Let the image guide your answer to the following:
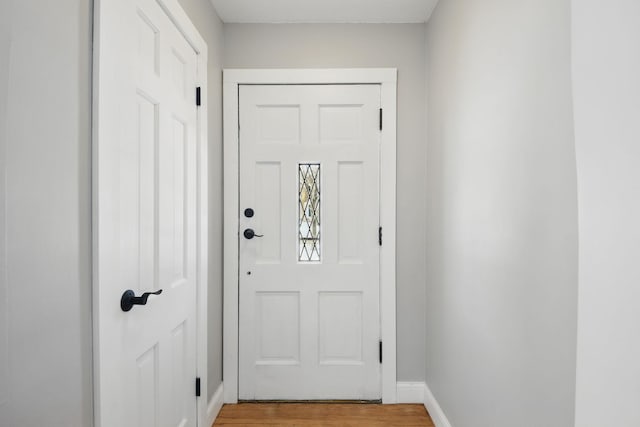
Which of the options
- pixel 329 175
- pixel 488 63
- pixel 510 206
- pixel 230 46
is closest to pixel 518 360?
pixel 510 206

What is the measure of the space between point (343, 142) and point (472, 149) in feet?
3.09

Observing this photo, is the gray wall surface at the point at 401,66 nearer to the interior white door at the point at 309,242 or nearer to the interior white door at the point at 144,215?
the interior white door at the point at 309,242

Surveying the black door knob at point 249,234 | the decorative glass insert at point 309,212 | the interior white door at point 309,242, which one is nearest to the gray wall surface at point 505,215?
the interior white door at point 309,242

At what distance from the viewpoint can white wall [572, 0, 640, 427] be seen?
743 mm

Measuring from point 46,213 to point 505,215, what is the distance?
138cm

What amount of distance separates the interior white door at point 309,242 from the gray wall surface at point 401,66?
6.2 inches

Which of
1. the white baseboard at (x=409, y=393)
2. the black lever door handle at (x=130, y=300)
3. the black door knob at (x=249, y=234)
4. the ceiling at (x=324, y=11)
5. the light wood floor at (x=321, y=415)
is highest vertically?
the ceiling at (x=324, y=11)

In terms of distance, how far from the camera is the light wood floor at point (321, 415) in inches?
90.7

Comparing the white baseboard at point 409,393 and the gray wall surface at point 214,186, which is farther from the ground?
the gray wall surface at point 214,186

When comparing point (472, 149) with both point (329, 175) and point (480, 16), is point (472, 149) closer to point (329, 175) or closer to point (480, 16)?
point (480, 16)

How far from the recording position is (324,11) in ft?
7.88

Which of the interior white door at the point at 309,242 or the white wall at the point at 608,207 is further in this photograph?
the interior white door at the point at 309,242

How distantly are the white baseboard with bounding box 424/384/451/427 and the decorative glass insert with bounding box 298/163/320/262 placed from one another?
1044mm

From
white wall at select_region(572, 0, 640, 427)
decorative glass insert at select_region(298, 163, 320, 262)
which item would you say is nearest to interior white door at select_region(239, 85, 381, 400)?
decorative glass insert at select_region(298, 163, 320, 262)
